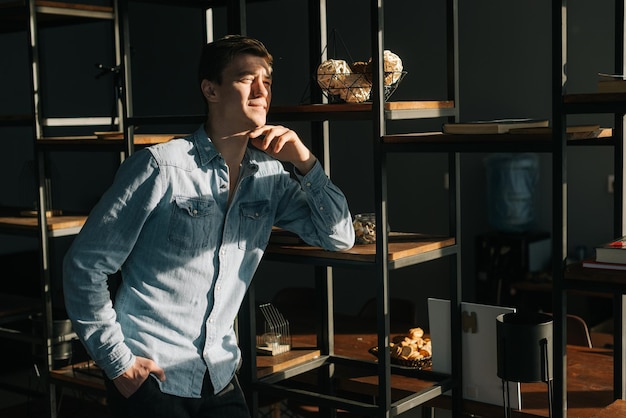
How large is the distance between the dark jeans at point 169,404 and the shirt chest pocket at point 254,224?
1.11 ft

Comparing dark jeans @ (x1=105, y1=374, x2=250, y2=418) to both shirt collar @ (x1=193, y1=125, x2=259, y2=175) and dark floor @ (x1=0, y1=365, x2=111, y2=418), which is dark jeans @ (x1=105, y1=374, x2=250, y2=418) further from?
dark floor @ (x1=0, y1=365, x2=111, y2=418)

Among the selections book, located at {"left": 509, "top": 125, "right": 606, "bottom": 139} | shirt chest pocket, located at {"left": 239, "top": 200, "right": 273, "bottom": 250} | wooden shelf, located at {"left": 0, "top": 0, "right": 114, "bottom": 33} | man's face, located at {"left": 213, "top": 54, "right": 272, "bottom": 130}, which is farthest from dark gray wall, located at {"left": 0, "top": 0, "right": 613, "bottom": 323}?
man's face, located at {"left": 213, "top": 54, "right": 272, "bottom": 130}

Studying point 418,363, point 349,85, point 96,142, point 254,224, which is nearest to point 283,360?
point 418,363

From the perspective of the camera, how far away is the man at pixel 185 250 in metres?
2.00

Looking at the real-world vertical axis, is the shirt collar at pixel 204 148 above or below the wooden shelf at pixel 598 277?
above

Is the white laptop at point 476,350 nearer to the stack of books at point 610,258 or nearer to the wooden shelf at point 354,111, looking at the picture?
the stack of books at point 610,258

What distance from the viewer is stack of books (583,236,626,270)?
6.57 ft

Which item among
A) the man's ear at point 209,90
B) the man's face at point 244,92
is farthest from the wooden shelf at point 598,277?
the man's ear at point 209,90

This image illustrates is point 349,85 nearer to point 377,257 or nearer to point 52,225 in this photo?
point 377,257

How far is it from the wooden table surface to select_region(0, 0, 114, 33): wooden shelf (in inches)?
56.0

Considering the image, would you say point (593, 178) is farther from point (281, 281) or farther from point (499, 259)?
point (281, 281)

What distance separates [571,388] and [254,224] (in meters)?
1.11

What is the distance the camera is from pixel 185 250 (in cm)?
208

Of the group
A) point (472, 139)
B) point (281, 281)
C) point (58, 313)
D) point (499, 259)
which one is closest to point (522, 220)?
point (499, 259)
